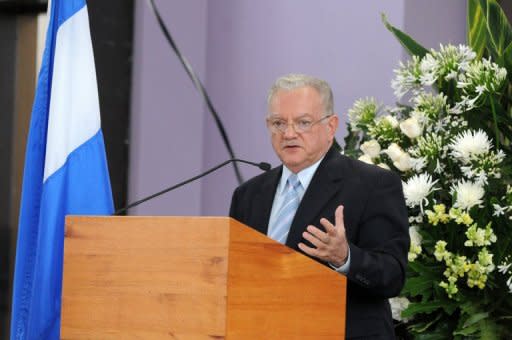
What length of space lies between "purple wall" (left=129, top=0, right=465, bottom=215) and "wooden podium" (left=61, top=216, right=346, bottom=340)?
2.35 metres

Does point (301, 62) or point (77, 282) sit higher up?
point (301, 62)

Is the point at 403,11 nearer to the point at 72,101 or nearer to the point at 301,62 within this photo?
the point at 301,62

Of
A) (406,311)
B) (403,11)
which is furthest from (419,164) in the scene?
(403,11)

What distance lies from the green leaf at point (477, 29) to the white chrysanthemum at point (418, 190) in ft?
2.46

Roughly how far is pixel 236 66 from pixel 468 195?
208cm

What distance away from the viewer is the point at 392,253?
2705mm

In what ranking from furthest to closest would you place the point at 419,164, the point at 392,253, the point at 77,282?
the point at 419,164 → the point at 392,253 → the point at 77,282

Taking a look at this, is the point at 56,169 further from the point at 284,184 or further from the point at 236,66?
the point at 236,66

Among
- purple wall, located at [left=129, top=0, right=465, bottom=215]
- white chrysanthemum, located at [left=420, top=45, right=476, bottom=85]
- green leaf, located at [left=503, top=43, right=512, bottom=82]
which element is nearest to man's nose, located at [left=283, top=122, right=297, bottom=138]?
white chrysanthemum, located at [left=420, top=45, right=476, bottom=85]

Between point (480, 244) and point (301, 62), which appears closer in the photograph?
point (480, 244)

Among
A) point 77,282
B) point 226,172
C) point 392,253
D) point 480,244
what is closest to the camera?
point 77,282

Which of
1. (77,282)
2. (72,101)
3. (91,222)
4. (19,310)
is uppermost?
(72,101)

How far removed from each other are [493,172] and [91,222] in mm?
1685

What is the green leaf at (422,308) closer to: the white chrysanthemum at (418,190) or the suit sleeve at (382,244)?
the white chrysanthemum at (418,190)
